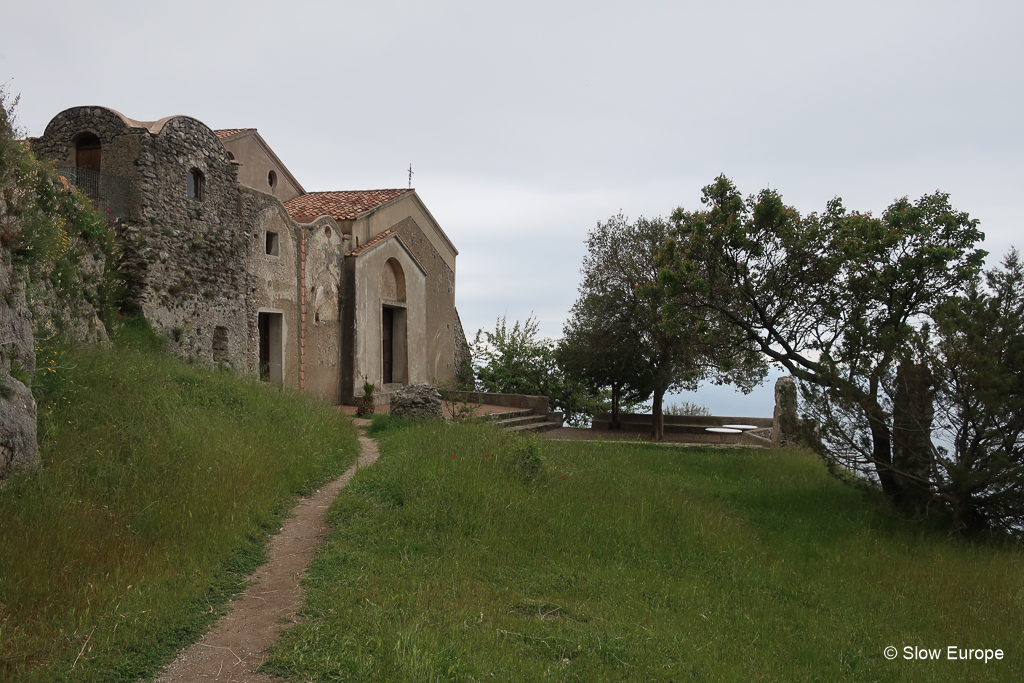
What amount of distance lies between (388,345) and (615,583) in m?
16.1

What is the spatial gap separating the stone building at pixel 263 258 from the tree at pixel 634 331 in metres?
5.86

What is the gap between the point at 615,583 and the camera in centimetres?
654

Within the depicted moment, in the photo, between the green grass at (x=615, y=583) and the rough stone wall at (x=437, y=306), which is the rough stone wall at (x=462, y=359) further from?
the green grass at (x=615, y=583)

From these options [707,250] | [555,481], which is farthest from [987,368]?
[555,481]

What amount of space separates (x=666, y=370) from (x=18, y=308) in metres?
15.0

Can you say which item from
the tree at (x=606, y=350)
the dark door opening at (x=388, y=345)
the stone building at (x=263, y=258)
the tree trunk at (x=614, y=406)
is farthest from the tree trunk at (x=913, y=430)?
the dark door opening at (x=388, y=345)

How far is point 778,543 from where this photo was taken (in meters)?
8.80

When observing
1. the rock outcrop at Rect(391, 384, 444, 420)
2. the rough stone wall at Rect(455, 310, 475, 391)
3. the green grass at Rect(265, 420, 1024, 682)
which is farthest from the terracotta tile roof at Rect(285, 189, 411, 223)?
the green grass at Rect(265, 420, 1024, 682)

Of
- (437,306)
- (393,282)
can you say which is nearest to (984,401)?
(393,282)

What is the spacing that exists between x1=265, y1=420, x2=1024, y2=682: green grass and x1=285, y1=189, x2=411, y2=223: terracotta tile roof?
37.5ft

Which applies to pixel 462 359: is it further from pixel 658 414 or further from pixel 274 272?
pixel 274 272

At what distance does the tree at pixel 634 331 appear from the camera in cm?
1877

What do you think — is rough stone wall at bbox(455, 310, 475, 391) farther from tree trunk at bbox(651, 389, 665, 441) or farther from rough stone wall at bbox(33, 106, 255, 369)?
rough stone wall at bbox(33, 106, 255, 369)

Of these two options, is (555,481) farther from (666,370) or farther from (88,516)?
(666,370)
